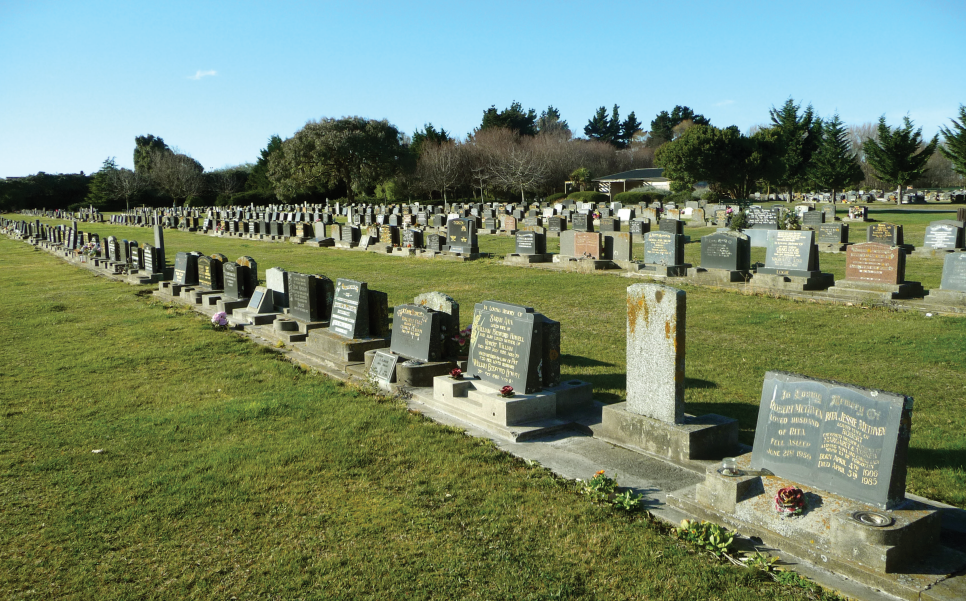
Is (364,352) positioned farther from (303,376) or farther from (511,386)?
(511,386)

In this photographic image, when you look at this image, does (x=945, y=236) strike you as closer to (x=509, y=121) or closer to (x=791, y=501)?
(x=791, y=501)

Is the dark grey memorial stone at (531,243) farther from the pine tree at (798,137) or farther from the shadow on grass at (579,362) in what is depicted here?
the pine tree at (798,137)

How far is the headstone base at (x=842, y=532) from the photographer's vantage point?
416 centimetres

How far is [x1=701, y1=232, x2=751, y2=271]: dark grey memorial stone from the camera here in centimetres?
1661

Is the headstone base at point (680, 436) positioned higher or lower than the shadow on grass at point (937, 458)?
higher

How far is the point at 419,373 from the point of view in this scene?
8680 mm

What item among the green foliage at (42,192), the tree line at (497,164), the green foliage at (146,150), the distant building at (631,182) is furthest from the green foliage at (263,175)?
the distant building at (631,182)

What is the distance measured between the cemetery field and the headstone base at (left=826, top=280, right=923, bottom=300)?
2093 millimetres

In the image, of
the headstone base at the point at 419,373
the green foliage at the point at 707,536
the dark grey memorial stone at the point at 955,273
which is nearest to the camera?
the green foliage at the point at 707,536

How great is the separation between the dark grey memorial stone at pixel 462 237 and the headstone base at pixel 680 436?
18.6m

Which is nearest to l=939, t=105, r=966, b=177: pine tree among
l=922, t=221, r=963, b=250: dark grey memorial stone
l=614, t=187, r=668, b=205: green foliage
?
l=614, t=187, r=668, b=205: green foliage

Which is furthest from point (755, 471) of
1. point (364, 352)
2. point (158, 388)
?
point (158, 388)

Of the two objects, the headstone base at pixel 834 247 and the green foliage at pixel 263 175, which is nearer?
the headstone base at pixel 834 247

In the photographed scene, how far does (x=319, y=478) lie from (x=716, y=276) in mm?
12900
